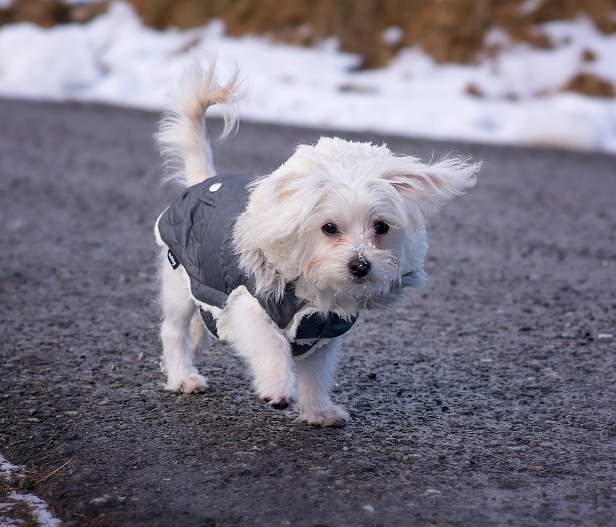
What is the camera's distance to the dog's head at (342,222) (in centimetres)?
363

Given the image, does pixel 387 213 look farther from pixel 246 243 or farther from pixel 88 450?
pixel 88 450

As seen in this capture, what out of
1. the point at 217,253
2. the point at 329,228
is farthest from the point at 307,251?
the point at 217,253

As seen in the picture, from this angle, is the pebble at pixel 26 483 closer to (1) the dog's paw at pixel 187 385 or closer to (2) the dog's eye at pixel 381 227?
(1) the dog's paw at pixel 187 385

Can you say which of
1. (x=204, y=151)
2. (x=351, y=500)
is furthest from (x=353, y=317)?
(x=204, y=151)

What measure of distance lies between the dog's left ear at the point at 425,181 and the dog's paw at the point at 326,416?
97 centimetres

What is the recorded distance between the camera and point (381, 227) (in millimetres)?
3725

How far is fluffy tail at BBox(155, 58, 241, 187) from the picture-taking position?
187 inches

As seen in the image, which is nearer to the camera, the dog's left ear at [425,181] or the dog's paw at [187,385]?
the dog's left ear at [425,181]

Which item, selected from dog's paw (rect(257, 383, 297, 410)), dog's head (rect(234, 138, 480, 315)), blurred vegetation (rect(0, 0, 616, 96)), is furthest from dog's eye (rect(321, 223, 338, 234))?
blurred vegetation (rect(0, 0, 616, 96))

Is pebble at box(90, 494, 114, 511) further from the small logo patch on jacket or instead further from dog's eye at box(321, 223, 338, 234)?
the small logo patch on jacket

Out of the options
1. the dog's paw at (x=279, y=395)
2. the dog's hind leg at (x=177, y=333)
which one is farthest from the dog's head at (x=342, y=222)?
the dog's hind leg at (x=177, y=333)

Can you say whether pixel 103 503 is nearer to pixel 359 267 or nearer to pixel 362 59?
pixel 359 267

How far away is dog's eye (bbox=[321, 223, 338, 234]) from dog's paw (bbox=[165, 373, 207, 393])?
49.9 inches

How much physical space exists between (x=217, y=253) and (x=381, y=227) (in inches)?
31.4
